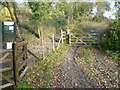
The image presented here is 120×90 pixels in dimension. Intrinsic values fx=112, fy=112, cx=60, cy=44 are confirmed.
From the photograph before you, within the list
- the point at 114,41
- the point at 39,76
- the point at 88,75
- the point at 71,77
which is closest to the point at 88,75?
the point at 88,75

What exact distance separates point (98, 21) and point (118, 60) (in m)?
11.8

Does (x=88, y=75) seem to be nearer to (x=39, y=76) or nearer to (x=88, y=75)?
(x=88, y=75)

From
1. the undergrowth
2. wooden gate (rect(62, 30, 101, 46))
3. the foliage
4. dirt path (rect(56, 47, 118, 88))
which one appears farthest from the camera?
wooden gate (rect(62, 30, 101, 46))

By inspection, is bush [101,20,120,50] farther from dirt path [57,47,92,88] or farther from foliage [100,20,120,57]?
dirt path [57,47,92,88]

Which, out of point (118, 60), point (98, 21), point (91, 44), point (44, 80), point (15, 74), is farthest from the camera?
point (98, 21)

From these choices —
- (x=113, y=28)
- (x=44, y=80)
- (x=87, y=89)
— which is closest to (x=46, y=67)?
(x=44, y=80)

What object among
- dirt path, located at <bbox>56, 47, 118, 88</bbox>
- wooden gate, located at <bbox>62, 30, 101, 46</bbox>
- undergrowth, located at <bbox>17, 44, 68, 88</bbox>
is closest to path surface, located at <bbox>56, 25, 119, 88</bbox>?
dirt path, located at <bbox>56, 47, 118, 88</bbox>

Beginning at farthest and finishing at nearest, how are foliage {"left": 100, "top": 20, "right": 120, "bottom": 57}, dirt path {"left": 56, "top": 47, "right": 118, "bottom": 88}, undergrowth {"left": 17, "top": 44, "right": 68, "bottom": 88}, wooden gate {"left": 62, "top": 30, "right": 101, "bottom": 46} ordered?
wooden gate {"left": 62, "top": 30, "right": 101, "bottom": 46} → foliage {"left": 100, "top": 20, "right": 120, "bottom": 57} → dirt path {"left": 56, "top": 47, "right": 118, "bottom": 88} → undergrowth {"left": 17, "top": 44, "right": 68, "bottom": 88}

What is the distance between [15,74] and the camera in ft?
11.5

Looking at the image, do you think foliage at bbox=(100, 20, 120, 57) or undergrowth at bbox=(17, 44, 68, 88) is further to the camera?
foliage at bbox=(100, 20, 120, 57)

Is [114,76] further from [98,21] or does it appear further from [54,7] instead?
[98,21]

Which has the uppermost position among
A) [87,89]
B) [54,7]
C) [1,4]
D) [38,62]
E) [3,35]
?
[1,4]

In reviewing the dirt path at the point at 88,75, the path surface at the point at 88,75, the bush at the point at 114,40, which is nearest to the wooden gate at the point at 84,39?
the bush at the point at 114,40

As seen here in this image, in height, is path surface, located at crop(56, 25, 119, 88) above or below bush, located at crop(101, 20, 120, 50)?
below
